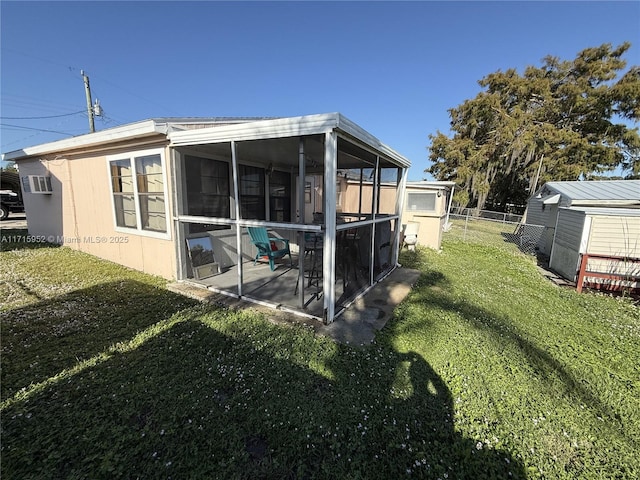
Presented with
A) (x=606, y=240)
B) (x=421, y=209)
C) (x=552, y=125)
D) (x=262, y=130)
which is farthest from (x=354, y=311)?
(x=552, y=125)

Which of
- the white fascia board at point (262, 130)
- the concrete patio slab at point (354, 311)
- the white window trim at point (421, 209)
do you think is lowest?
the concrete patio slab at point (354, 311)

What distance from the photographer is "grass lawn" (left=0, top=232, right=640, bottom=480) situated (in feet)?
5.23

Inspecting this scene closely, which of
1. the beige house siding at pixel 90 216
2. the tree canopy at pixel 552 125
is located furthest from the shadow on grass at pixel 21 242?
the tree canopy at pixel 552 125

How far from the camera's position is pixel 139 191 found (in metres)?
4.60

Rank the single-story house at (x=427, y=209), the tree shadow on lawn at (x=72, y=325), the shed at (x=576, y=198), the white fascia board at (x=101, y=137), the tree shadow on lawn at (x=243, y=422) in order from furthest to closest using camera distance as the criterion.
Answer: the single-story house at (x=427, y=209), the shed at (x=576, y=198), the white fascia board at (x=101, y=137), the tree shadow on lawn at (x=72, y=325), the tree shadow on lawn at (x=243, y=422)

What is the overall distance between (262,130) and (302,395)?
9.38 feet

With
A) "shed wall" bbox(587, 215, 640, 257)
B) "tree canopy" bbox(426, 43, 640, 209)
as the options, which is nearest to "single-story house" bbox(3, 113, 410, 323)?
"shed wall" bbox(587, 215, 640, 257)

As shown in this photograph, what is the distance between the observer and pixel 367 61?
413 inches

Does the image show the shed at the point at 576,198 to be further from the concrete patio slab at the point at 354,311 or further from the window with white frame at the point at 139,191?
the window with white frame at the point at 139,191

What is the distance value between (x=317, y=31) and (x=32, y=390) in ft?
35.4

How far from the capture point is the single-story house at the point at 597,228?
5547mm

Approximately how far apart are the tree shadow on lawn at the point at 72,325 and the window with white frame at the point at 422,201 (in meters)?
7.76

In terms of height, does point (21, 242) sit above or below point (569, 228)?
below

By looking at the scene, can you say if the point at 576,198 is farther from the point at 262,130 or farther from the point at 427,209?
the point at 262,130
